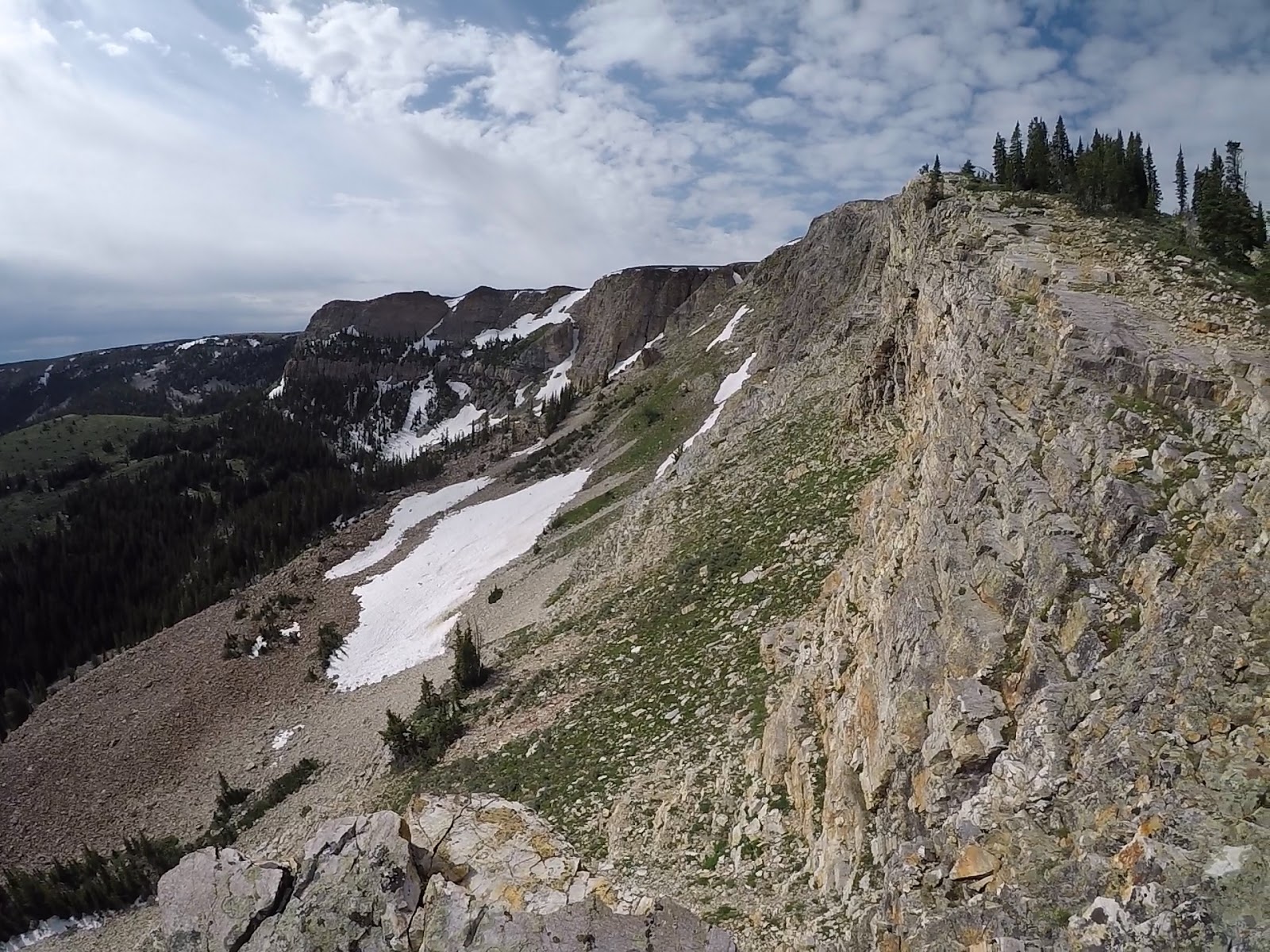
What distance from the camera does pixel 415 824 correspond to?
45.4ft

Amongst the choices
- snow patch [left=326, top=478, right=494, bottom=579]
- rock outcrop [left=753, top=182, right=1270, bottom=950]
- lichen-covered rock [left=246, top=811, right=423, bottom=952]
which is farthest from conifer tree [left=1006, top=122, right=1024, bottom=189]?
snow patch [left=326, top=478, right=494, bottom=579]

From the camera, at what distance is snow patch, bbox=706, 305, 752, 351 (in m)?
68.6

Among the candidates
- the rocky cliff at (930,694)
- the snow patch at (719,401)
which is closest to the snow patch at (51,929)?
the rocky cliff at (930,694)

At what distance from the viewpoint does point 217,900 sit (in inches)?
495

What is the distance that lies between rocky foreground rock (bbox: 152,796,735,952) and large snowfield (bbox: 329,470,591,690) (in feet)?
69.8

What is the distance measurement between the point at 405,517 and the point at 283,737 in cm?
3185

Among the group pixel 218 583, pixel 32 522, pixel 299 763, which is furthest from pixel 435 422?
pixel 299 763

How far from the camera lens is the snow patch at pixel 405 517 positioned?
54.3 metres

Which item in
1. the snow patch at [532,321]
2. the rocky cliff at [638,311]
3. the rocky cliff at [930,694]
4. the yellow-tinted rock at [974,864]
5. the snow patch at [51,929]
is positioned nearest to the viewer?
the rocky cliff at [930,694]

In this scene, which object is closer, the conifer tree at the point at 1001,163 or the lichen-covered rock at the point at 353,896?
the lichen-covered rock at the point at 353,896

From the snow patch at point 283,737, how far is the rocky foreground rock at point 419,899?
2158 cm

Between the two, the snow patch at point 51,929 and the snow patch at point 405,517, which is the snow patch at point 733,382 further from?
the snow patch at point 51,929

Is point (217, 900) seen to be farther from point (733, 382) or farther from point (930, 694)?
point (733, 382)

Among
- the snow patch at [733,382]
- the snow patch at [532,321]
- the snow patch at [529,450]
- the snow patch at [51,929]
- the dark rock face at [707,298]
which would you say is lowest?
the snow patch at [51,929]
